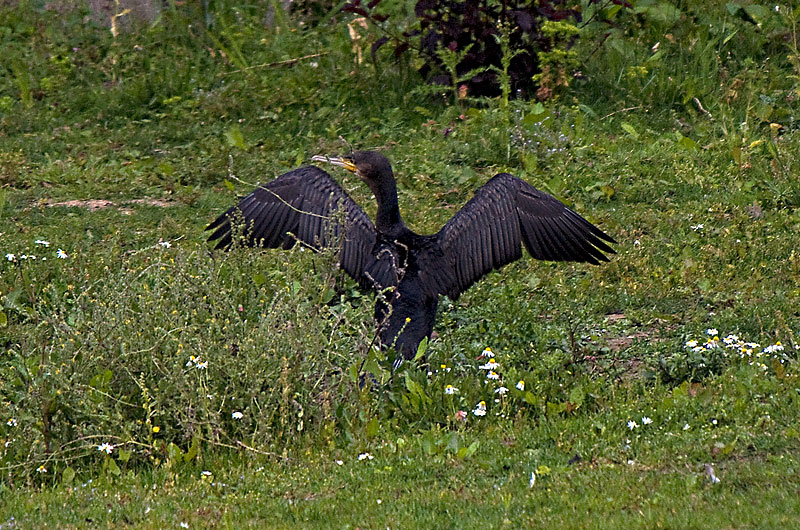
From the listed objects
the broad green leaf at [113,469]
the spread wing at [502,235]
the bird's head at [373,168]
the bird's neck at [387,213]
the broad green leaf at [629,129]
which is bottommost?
the broad green leaf at [629,129]

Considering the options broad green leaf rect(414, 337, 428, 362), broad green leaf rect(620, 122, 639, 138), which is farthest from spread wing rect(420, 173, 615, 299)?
broad green leaf rect(620, 122, 639, 138)

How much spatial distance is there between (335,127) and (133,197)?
6.78 ft

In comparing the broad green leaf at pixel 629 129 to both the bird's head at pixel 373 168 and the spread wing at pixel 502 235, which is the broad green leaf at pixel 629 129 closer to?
the spread wing at pixel 502 235

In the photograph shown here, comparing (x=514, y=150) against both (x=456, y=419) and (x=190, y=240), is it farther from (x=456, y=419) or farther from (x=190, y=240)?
(x=456, y=419)

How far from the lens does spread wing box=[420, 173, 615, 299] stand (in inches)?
277

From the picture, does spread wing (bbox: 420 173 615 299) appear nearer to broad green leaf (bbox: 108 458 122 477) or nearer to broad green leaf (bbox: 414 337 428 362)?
broad green leaf (bbox: 414 337 428 362)

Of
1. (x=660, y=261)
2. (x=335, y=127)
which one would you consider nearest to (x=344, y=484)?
(x=660, y=261)

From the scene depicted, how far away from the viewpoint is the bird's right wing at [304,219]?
7.02m

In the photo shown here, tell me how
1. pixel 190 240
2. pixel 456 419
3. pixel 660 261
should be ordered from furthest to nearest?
pixel 190 240 → pixel 660 261 → pixel 456 419

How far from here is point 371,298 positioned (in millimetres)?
7449

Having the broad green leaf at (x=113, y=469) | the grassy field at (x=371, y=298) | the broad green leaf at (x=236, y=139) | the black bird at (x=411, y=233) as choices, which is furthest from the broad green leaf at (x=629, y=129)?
the broad green leaf at (x=113, y=469)

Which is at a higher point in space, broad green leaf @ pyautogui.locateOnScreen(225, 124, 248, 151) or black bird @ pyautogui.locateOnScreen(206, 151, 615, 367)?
black bird @ pyautogui.locateOnScreen(206, 151, 615, 367)

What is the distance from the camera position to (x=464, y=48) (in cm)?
1085

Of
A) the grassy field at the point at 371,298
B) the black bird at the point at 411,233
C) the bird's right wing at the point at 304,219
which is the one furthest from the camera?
the bird's right wing at the point at 304,219
